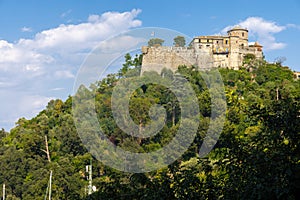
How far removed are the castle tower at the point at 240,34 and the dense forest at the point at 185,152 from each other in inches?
75.1

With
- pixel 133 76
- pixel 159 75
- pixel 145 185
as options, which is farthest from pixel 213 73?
pixel 145 185

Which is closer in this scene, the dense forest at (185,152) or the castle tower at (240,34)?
the dense forest at (185,152)

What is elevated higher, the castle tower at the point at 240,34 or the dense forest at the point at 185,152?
the castle tower at the point at 240,34

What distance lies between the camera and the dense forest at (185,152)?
3.39 m

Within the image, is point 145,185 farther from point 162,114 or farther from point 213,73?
point 213,73

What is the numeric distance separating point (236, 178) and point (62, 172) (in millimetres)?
21497

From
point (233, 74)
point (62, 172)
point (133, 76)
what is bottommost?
point (62, 172)

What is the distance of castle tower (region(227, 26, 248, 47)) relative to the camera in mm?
41469

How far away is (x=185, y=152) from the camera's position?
788 inches

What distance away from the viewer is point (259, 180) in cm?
322

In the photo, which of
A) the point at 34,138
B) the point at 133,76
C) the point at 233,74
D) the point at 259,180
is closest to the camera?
the point at 259,180

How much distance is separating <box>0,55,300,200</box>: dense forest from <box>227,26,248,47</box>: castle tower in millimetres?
1907

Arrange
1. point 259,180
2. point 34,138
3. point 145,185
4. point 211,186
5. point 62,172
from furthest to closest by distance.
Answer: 1. point 34,138
2. point 62,172
3. point 145,185
4. point 211,186
5. point 259,180

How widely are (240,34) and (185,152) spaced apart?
24.3m
